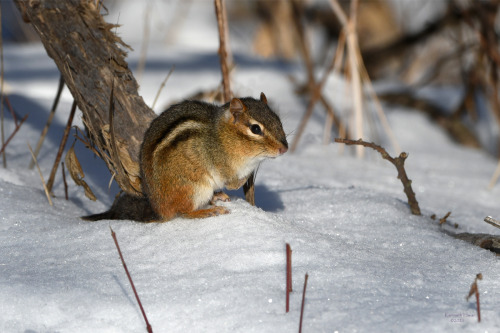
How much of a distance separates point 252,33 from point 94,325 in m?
10.2

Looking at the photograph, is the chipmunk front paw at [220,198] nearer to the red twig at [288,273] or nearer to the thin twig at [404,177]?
the thin twig at [404,177]

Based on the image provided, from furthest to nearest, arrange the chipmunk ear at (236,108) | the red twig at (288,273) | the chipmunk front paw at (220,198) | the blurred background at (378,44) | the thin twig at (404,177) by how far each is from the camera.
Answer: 1. the blurred background at (378,44)
2. the thin twig at (404,177)
3. the chipmunk front paw at (220,198)
4. the chipmunk ear at (236,108)
5. the red twig at (288,273)

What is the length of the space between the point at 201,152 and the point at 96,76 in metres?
0.68

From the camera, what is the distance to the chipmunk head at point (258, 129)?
9.41ft

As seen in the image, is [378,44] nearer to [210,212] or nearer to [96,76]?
[96,76]

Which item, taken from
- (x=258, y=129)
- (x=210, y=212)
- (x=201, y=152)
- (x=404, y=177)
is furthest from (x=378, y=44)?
(x=210, y=212)

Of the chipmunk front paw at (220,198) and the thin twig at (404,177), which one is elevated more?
the thin twig at (404,177)

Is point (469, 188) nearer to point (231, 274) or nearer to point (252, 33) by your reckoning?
point (231, 274)

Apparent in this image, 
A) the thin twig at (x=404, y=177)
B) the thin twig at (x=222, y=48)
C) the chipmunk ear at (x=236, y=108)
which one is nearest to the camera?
the chipmunk ear at (x=236, y=108)

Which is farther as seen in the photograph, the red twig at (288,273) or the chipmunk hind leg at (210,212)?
the chipmunk hind leg at (210,212)

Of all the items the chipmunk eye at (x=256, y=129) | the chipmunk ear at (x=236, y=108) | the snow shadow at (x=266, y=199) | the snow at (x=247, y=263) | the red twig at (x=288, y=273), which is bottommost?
the snow shadow at (x=266, y=199)

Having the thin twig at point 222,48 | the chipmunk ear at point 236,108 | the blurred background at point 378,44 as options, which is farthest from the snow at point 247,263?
the blurred background at point 378,44

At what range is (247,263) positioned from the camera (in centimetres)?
233

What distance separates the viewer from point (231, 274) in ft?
7.43
